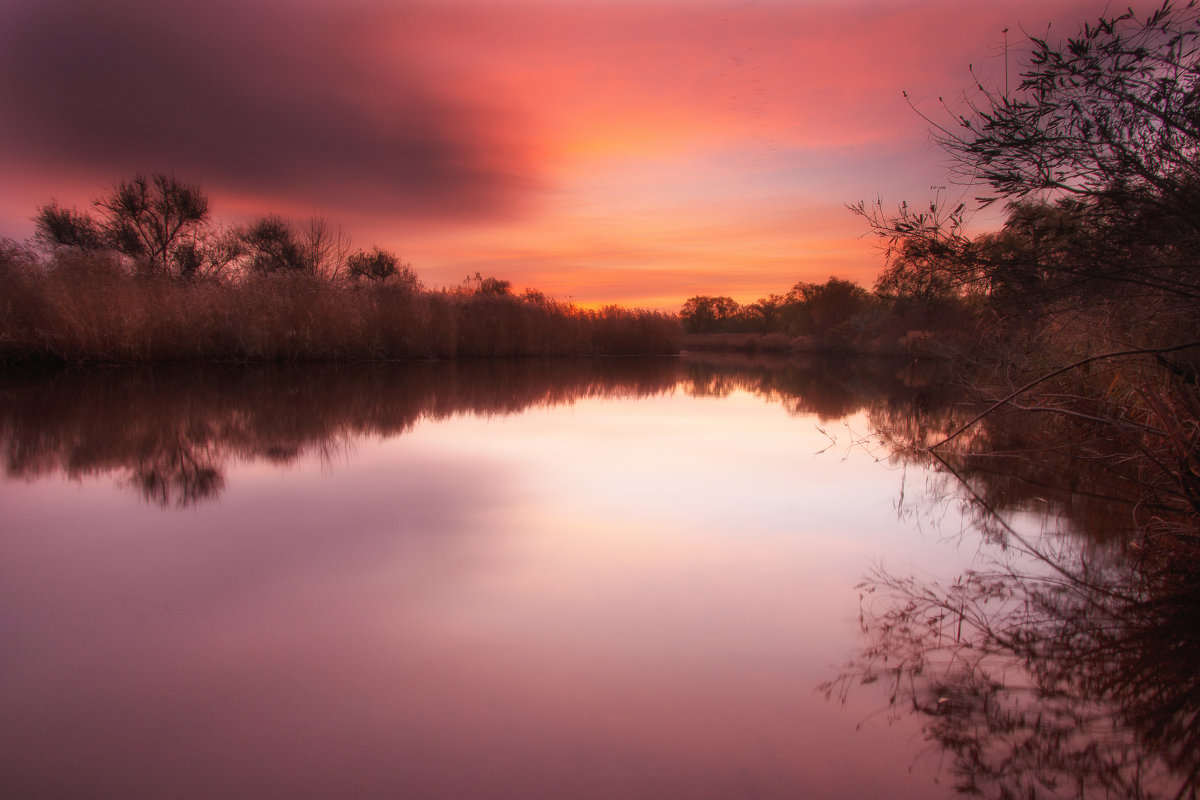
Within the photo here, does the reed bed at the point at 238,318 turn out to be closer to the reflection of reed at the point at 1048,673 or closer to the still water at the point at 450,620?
the still water at the point at 450,620

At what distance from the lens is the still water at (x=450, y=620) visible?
1225 millimetres

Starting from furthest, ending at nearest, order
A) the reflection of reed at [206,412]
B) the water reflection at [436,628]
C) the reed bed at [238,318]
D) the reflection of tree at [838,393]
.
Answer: the reed bed at [238,318] → the reflection of tree at [838,393] → the reflection of reed at [206,412] → the water reflection at [436,628]

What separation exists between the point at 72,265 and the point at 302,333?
3.97 m

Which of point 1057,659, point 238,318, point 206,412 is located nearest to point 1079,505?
point 1057,659

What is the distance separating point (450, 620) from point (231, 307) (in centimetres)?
1276

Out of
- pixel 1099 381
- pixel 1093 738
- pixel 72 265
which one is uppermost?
pixel 72 265

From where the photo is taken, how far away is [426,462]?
4.22 meters

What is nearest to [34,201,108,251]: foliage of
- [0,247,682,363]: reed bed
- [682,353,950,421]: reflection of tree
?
[0,247,682,363]: reed bed

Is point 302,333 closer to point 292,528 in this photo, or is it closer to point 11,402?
point 11,402

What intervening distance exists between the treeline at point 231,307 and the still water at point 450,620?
7.10 meters

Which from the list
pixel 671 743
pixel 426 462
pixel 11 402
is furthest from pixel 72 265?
pixel 671 743

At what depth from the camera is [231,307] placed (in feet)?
39.7

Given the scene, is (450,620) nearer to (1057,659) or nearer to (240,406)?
(1057,659)

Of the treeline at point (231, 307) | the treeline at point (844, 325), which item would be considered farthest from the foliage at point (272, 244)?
the treeline at point (844, 325)
